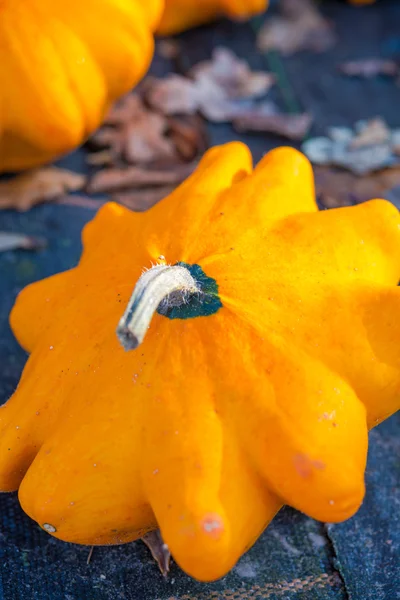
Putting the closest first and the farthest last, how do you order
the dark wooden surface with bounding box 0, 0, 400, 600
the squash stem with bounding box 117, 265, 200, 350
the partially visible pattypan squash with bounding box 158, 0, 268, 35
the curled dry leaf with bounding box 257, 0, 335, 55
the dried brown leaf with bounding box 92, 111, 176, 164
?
the squash stem with bounding box 117, 265, 200, 350 → the dark wooden surface with bounding box 0, 0, 400, 600 → the dried brown leaf with bounding box 92, 111, 176, 164 → the partially visible pattypan squash with bounding box 158, 0, 268, 35 → the curled dry leaf with bounding box 257, 0, 335, 55

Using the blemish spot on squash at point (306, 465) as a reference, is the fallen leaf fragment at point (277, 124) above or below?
below

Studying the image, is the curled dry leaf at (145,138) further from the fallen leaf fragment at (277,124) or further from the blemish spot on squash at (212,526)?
the blemish spot on squash at (212,526)

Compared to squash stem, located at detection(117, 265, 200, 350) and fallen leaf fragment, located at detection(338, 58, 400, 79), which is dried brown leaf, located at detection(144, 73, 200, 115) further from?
squash stem, located at detection(117, 265, 200, 350)

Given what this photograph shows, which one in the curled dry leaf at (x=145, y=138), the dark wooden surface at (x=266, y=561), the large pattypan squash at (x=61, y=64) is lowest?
the dark wooden surface at (x=266, y=561)

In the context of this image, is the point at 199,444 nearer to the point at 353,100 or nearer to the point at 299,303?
the point at 299,303

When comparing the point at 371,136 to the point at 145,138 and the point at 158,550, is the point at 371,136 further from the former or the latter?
the point at 158,550

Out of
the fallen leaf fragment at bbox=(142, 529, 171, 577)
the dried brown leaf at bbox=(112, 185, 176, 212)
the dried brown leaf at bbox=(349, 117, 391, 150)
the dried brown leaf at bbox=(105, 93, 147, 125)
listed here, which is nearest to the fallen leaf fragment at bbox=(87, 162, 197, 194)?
the dried brown leaf at bbox=(112, 185, 176, 212)

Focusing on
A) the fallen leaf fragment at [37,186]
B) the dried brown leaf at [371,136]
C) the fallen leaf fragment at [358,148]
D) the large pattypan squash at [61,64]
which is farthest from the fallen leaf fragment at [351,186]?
the fallen leaf fragment at [37,186]

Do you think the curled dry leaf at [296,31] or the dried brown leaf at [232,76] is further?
the curled dry leaf at [296,31]
